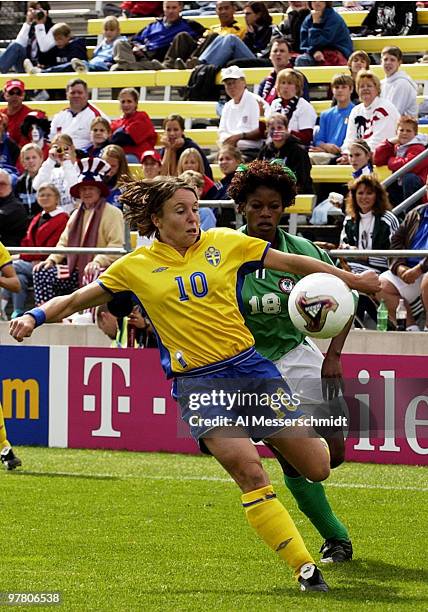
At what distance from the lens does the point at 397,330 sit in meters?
10.8

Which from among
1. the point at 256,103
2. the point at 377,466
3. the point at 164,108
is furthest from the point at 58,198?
the point at 377,466

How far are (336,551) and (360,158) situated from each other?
648cm

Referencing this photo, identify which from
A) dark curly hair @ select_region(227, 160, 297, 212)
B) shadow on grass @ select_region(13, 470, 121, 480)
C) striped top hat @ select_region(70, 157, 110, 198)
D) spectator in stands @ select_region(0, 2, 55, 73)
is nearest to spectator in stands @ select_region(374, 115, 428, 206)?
striped top hat @ select_region(70, 157, 110, 198)

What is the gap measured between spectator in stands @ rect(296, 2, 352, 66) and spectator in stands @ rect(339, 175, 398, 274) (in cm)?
454

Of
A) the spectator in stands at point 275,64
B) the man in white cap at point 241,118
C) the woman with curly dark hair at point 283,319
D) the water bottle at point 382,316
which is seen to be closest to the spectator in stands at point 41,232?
the man in white cap at point 241,118

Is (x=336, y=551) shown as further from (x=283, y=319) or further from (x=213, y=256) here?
(x=213, y=256)

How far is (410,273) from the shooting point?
1053 cm

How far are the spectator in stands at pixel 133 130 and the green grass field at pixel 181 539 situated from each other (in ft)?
17.3

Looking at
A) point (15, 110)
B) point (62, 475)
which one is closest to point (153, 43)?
point (15, 110)

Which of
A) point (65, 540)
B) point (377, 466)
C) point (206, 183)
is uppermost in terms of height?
point (206, 183)

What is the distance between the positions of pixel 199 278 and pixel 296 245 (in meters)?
0.96

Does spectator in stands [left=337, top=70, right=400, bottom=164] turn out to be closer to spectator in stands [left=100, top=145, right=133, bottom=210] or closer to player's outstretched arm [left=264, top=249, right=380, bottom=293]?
spectator in stands [left=100, top=145, right=133, bottom=210]

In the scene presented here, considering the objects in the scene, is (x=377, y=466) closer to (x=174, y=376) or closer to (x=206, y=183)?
(x=206, y=183)

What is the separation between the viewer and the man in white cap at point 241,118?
14062 millimetres
